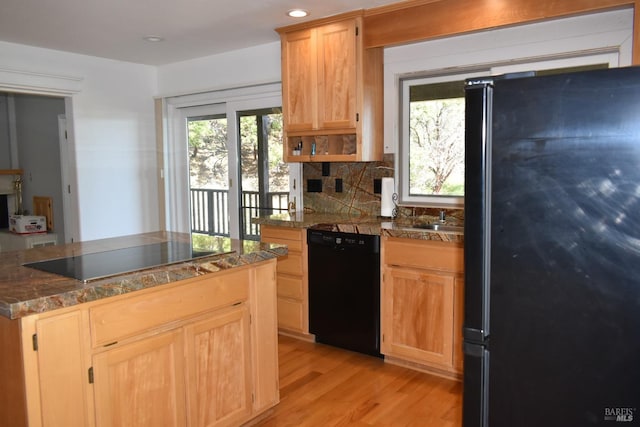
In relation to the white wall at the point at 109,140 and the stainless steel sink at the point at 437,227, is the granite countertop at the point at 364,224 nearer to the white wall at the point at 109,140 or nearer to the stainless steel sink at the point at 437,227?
the stainless steel sink at the point at 437,227

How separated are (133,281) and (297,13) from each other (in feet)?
7.74

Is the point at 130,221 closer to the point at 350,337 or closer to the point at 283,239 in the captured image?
the point at 283,239

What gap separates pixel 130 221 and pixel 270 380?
3.22m

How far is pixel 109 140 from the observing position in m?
4.86

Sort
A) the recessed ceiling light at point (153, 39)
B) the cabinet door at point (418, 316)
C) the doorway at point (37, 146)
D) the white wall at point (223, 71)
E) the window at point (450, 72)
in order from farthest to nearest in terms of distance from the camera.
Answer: the doorway at point (37, 146) < the white wall at point (223, 71) < the recessed ceiling light at point (153, 39) < the cabinet door at point (418, 316) < the window at point (450, 72)

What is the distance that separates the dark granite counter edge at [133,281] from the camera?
1518 millimetres

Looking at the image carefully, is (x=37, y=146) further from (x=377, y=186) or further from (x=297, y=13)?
(x=377, y=186)

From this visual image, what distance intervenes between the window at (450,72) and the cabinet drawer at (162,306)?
5.99 ft

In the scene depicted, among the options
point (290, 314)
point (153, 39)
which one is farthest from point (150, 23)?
point (290, 314)

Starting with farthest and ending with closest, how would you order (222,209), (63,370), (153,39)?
1. (222,209)
2. (153,39)
3. (63,370)

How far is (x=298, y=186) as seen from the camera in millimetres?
4215

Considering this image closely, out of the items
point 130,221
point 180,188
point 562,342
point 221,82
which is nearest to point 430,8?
point 221,82

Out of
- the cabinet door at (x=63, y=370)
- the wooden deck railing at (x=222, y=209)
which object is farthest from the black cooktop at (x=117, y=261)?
the wooden deck railing at (x=222, y=209)

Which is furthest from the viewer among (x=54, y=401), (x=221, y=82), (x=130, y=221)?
(x=130, y=221)
